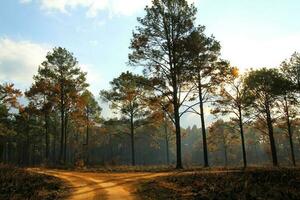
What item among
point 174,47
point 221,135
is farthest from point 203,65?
point 221,135

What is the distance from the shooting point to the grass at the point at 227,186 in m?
15.5

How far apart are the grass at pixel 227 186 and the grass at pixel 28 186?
4306 mm

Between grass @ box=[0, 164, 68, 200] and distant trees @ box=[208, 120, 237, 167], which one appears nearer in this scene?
grass @ box=[0, 164, 68, 200]

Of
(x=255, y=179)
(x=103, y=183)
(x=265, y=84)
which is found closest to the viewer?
(x=255, y=179)

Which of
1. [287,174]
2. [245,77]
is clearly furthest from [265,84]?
[287,174]

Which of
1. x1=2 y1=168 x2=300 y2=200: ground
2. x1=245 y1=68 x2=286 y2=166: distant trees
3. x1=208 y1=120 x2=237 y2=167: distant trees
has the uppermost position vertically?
x1=245 y1=68 x2=286 y2=166: distant trees

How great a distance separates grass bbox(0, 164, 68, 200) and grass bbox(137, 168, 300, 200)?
4306 mm

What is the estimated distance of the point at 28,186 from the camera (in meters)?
19.4

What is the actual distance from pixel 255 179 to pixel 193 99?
15153 millimetres

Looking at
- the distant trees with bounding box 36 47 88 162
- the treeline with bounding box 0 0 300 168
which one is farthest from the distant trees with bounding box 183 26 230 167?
the distant trees with bounding box 36 47 88 162

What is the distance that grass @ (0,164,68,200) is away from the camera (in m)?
16.7

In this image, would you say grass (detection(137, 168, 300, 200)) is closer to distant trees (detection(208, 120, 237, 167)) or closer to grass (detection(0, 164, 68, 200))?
grass (detection(0, 164, 68, 200))

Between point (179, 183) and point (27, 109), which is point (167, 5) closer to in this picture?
point (179, 183)

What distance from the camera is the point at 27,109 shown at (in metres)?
45.2
